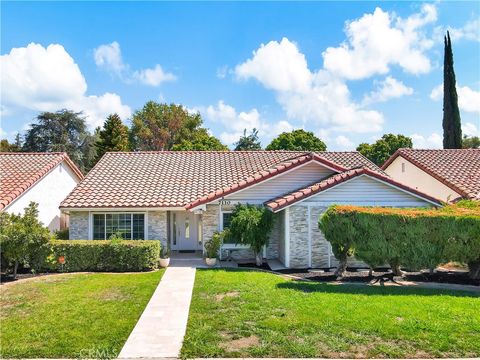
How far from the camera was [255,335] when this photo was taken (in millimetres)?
8594

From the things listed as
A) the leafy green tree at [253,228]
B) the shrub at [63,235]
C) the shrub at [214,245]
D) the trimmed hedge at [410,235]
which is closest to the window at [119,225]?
the shrub at [63,235]

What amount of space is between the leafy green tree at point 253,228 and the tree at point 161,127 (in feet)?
134

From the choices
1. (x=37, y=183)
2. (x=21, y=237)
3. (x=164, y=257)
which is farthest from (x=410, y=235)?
(x=37, y=183)

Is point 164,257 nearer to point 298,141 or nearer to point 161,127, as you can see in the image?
point 298,141

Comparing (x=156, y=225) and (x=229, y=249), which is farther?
(x=156, y=225)

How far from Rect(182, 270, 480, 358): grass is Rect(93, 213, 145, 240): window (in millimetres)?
7524

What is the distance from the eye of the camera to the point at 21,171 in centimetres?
2036

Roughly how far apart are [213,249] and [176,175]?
20.8 feet

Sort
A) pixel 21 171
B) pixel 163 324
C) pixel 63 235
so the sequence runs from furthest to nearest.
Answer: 1. pixel 21 171
2. pixel 63 235
3. pixel 163 324

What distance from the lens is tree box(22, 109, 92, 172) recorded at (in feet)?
158

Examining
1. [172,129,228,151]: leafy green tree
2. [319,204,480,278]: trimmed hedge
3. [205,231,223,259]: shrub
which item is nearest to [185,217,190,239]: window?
[205,231,223,259]: shrub

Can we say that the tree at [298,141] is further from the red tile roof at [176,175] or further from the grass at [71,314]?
the grass at [71,314]

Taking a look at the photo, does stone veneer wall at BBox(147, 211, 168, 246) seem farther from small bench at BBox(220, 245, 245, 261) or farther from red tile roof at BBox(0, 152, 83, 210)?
red tile roof at BBox(0, 152, 83, 210)

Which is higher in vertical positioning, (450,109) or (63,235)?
(450,109)
